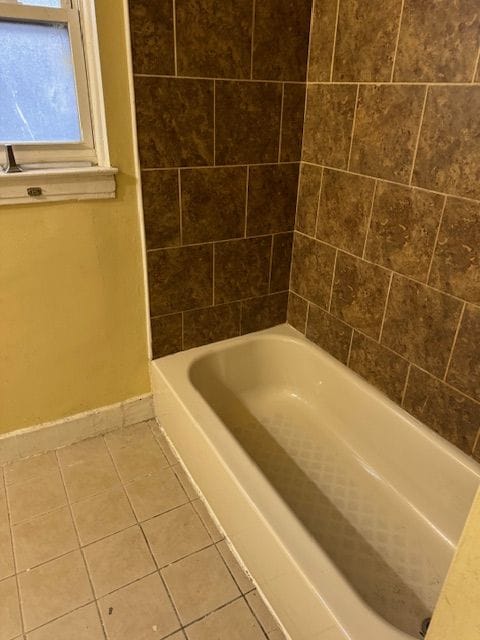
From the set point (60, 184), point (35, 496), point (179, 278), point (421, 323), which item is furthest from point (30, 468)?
point (421, 323)

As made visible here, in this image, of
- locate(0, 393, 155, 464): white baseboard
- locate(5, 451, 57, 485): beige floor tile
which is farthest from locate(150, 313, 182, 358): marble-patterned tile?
locate(5, 451, 57, 485): beige floor tile

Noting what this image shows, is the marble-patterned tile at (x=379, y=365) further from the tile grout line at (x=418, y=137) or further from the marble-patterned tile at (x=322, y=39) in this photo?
the marble-patterned tile at (x=322, y=39)

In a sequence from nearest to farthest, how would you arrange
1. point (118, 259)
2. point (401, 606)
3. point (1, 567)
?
point (401, 606)
point (1, 567)
point (118, 259)

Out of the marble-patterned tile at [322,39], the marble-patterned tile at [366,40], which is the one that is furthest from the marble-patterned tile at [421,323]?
the marble-patterned tile at [322,39]

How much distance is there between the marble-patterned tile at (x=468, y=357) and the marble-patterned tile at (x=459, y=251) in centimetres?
6

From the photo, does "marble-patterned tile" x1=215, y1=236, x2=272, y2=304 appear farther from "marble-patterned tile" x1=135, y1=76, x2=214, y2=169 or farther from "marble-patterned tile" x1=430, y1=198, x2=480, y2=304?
"marble-patterned tile" x1=430, y1=198, x2=480, y2=304

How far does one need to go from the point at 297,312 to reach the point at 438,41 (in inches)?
45.8

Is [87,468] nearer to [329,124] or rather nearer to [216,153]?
[216,153]

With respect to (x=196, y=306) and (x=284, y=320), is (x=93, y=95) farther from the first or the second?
(x=284, y=320)

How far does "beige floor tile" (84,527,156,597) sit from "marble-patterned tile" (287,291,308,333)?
1.10m

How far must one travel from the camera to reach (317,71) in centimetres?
168

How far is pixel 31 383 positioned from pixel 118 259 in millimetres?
583

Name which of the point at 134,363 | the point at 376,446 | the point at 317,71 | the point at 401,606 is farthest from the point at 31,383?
the point at 317,71

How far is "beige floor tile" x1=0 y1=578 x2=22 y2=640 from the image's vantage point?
3.99ft
